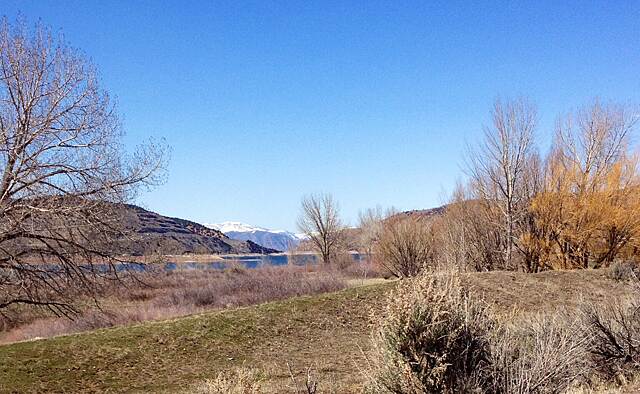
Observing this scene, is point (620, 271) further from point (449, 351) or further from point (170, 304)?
point (170, 304)

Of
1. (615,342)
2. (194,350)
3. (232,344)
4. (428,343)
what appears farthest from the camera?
(232,344)

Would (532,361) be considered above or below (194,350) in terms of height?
above

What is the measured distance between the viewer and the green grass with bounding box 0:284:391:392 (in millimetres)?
12688

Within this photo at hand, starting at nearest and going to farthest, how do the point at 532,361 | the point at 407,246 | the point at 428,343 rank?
the point at 428,343 → the point at 532,361 → the point at 407,246

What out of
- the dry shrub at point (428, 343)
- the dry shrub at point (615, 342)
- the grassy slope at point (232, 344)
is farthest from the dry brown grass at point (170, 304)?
the dry shrub at point (428, 343)

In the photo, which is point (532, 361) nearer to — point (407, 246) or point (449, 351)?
point (449, 351)

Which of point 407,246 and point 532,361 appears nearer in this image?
point 532,361

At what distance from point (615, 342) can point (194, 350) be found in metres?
11.7

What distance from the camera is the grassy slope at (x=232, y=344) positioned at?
505 inches

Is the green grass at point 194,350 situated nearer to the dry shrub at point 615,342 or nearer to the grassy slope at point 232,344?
the grassy slope at point 232,344

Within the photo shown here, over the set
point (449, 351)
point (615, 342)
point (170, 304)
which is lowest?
point (170, 304)

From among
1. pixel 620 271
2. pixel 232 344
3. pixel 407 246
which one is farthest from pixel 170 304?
pixel 620 271

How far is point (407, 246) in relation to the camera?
30.2 metres

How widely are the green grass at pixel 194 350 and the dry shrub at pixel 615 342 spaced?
4619mm
